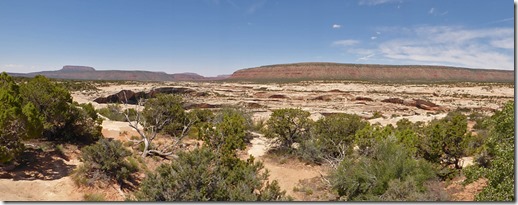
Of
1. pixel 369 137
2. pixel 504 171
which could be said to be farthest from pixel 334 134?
pixel 504 171

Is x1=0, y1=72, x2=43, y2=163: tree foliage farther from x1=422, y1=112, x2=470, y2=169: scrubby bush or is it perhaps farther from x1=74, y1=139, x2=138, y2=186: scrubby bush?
x1=422, y1=112, x2=470, y2=169: scrubby bush

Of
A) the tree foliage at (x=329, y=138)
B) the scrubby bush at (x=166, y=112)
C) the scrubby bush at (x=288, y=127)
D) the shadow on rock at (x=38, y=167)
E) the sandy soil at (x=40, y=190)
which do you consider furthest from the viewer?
the scrubby bush at (x=166, y=112)

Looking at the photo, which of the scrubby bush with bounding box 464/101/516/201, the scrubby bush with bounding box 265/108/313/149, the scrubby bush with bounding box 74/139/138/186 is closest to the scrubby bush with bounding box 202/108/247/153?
the scrubby bush with bounding box 265/108/313/149

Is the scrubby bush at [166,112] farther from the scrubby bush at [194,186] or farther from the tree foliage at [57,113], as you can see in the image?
the scrubby bush at [194,186]

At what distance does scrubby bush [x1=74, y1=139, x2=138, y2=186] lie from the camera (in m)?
11.0

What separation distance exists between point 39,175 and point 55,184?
870 mm

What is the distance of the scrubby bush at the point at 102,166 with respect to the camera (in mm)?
10953

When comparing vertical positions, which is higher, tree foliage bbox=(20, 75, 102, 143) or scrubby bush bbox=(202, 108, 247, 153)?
tree foliage bbox=(20, 75, 102, 143)

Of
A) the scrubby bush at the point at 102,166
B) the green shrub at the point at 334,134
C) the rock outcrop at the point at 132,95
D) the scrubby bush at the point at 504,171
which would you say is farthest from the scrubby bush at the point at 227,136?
the rock outcrop at the point at 132,95

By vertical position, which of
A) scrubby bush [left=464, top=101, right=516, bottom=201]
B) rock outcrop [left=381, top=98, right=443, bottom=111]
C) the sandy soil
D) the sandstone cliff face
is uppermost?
the sandstone cliff face

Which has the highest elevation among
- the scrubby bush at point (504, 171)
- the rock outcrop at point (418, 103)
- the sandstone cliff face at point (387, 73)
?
the sandstone cliff face at point (387, 73)

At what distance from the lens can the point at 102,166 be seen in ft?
37.0

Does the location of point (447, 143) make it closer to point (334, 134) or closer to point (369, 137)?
point (369, 137)

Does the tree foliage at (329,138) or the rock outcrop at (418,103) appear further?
A: the rock outcrop at (418,103)
